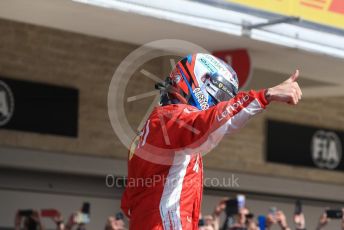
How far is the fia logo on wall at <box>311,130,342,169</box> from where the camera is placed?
14148 millimetres

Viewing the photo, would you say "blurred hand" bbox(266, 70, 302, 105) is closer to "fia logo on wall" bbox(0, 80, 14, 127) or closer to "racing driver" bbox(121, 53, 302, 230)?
"racing driver" bbox(121, 53, 302, 230)

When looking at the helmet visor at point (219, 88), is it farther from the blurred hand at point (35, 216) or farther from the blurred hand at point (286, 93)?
the blurred hand at point (35, 216)

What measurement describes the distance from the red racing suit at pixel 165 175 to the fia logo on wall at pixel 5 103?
19.2 ft

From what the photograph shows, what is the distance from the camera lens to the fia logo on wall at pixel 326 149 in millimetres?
14148

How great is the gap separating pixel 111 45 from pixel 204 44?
78.4 inches

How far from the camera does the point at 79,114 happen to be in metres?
11.5

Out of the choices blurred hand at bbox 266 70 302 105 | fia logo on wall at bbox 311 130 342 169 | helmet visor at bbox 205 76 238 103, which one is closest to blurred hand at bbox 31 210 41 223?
helmet visor at bbox 205 76 238 103

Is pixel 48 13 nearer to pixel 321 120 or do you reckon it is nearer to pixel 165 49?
pixel 165 49

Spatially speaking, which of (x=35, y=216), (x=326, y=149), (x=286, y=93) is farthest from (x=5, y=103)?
(x=286, y=93)

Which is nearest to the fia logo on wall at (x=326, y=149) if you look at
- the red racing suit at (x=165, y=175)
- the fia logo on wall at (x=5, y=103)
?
the fia logo on wall at (x=5, y=103)

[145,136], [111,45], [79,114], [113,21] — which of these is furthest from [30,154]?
[145,136]

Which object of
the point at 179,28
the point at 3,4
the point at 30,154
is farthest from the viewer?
the point at 30,154

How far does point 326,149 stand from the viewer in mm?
14242

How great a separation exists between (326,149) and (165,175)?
9647mm
